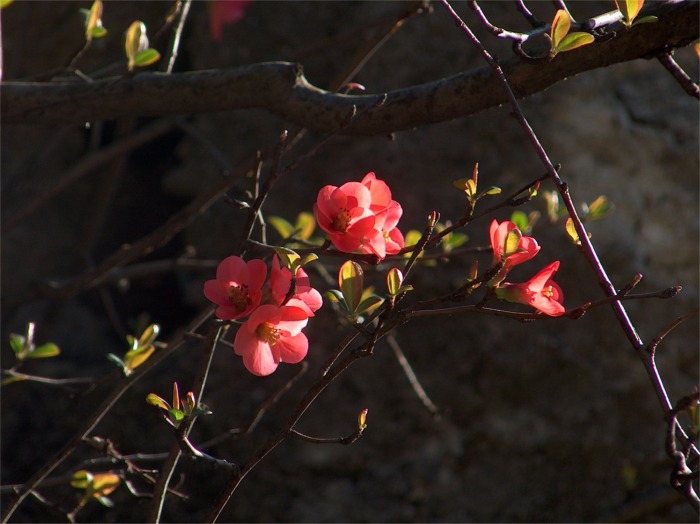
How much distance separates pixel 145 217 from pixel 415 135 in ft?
3.06

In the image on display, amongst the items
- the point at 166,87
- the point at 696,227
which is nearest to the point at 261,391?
the point at 166,87

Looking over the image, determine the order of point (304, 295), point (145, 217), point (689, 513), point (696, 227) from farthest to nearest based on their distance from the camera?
1. point (145, 217)
2. point (696, 227)
3. point (689, 513)
4. point (304, 295)

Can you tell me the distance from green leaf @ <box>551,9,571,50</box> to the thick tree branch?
0.06 m

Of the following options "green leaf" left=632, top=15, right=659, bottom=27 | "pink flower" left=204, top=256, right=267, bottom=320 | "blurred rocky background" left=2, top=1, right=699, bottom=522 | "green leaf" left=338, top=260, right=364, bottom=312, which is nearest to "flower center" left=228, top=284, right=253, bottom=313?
"pink flower" left=204, top=256, right=267, bottom=320

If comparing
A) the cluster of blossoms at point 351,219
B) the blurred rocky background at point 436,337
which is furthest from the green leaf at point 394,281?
A: the blurred rocky background at point 436,337

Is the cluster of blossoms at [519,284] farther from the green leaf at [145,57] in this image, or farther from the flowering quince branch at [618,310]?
the green leaf at [145,57]

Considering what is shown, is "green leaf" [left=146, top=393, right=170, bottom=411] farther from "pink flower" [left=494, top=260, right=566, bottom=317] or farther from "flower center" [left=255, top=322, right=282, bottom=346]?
"pink flower" [left=494, top=260, right=566, bottom=317]

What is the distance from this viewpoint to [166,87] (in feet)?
3.75

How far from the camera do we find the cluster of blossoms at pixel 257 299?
797 millimetres

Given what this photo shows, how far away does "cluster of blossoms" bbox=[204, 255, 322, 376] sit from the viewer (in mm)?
797

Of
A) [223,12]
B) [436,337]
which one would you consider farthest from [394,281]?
[223,12]

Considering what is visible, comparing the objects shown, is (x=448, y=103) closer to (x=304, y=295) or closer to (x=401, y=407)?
(x=304, y=295)

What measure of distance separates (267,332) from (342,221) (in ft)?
0.52

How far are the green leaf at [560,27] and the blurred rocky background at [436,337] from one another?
767mm
